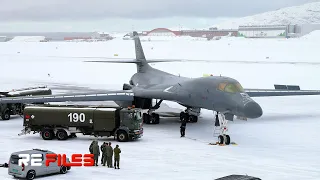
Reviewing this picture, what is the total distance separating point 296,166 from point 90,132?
38.9ft

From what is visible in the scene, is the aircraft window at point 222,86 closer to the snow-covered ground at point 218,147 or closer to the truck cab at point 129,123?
the snow-covered ground at point 218,147

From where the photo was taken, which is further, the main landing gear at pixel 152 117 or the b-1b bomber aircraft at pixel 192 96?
the main landing gear at pixel 152 117

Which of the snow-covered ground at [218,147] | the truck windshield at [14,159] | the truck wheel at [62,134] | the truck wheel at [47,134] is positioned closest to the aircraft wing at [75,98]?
the snow-covered ground at [218,147]

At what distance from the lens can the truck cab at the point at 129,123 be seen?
27.7 m

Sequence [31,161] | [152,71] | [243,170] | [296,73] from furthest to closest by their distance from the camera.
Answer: [296,73] → [152,71] → [243,170] → [31,161]

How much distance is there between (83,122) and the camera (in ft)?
91.5

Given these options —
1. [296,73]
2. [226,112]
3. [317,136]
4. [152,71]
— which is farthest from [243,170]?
[296,73]

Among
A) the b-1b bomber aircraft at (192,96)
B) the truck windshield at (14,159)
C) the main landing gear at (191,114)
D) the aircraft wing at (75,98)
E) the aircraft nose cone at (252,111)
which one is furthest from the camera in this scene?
the main landing gear at (191,114)

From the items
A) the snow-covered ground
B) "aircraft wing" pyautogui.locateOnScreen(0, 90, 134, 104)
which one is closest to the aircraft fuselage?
"aircraft wing" pyautogui.locateOnScreen(0, 90, 134, 104)

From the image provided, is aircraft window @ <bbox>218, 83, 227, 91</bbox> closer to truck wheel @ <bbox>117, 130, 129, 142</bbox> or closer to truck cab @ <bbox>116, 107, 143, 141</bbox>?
truck cab @ <bbox>116, 107, 143, 141</bbox>

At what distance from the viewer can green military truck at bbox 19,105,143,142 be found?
27766mm

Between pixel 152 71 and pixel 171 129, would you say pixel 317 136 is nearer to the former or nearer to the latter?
pixel 171 129

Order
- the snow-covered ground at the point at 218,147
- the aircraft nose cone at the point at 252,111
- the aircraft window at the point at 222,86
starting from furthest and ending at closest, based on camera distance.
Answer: the aircraft window at the point at 222,86
the aircraft nose cone at the point at 252,111
the snow-covered ground at the point at 218,147

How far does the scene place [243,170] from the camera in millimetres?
21281
